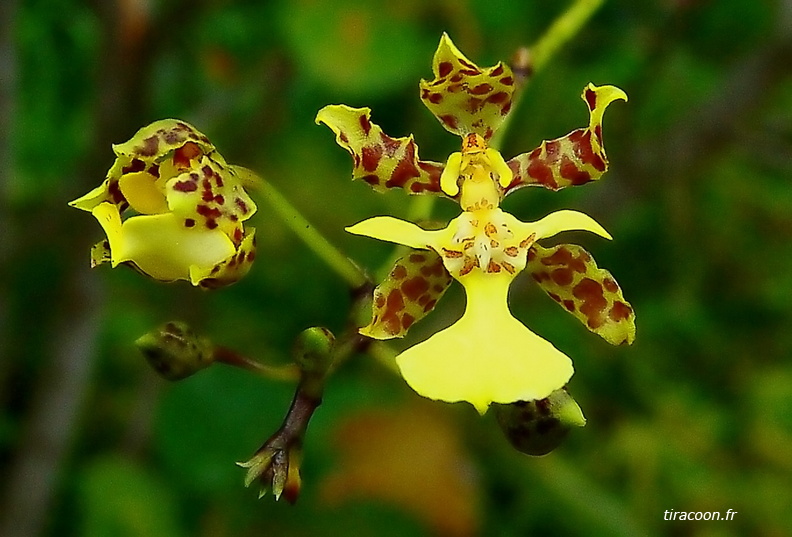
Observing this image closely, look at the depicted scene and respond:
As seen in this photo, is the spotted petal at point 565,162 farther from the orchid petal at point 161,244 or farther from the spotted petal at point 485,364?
the orchid petal at point 161,244

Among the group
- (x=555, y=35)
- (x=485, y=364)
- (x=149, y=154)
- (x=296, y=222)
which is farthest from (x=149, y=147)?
(x=555, y=35)

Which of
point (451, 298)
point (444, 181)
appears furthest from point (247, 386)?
point (444, 181)

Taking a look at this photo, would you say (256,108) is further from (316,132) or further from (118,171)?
(118,171)

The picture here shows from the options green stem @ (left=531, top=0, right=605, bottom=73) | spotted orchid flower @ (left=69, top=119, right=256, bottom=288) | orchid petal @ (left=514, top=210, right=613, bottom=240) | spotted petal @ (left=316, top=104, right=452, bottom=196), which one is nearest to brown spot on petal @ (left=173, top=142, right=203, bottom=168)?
spotted orchid flower @ (left=69, top=119, right=256, bottom=288)

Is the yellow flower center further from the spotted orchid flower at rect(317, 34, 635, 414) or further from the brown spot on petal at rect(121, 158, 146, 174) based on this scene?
the brown spot on petal at rect(121, 158, 146, 174)

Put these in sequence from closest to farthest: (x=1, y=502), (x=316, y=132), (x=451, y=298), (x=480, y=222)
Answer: (x=480, y=222) < (x=1, y=502) < (x=451, y=298) < (x=316, y=132)

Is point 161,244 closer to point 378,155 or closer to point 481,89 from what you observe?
point 378,155
